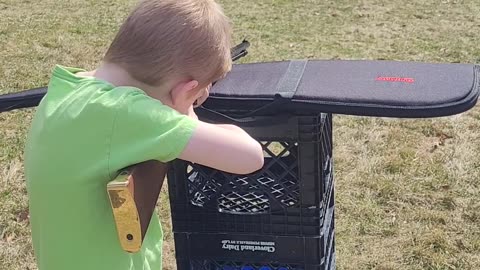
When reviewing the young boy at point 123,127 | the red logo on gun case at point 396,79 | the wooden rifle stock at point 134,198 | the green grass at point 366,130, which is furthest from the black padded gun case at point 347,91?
the green grass at point 366,130

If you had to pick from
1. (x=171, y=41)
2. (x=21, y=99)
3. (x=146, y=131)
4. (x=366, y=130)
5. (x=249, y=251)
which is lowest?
(x=366, y=130)

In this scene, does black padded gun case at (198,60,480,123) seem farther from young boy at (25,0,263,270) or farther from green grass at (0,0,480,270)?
green grass at (0,0,480,270)

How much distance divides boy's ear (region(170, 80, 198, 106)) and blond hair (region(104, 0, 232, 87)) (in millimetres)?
15

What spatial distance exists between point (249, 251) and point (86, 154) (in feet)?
2.28

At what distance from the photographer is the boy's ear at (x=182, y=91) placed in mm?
1528

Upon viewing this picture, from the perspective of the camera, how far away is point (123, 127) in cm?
144

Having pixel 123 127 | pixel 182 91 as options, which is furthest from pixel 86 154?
pixel 182 91

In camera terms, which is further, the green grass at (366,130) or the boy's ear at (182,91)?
the green grass at (366,130)

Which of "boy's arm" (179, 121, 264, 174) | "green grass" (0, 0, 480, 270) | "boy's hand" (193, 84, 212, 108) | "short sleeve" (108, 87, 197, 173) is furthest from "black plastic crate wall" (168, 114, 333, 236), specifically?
"green grass" (0, 0, 480, 270)

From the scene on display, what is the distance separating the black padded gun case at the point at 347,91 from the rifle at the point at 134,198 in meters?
0.32

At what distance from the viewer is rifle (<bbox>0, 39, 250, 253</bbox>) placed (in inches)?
54.1

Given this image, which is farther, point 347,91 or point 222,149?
point 347,91

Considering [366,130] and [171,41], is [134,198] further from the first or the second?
[366,130]

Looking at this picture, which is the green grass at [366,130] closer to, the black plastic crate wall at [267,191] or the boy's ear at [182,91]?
the black plastic crate wall at [267,191]
